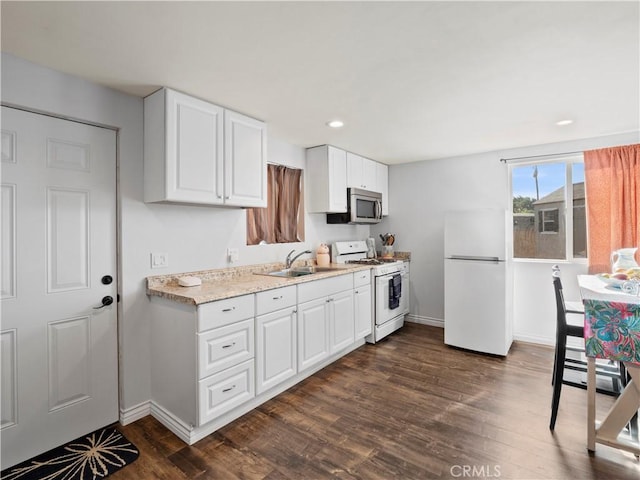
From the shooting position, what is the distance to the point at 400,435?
2.07m

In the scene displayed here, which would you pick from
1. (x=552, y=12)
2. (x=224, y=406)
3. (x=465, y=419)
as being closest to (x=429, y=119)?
(x=552, y=12)

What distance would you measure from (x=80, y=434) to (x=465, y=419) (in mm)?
2605

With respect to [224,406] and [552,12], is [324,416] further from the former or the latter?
[552,12]

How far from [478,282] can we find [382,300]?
1.08 m

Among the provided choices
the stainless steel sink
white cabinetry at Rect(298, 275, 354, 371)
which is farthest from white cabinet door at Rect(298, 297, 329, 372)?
the stainless steel sink

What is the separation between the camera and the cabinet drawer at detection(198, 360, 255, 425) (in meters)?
2.01

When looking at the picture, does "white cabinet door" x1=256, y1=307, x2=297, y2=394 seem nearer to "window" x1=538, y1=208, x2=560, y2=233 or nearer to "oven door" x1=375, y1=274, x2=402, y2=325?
"oven door" x1=375, y1=274, x2=402, y2=325

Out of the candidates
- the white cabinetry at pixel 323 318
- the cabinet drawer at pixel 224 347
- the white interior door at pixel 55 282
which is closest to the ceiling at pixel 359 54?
the white interior door at pixel 55 282

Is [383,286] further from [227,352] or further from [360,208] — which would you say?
[227,352]

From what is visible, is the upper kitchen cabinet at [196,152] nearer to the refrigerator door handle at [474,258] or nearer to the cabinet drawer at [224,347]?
the cabinet drawer at [224,347]

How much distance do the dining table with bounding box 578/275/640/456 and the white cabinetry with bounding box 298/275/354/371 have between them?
74.8 inches

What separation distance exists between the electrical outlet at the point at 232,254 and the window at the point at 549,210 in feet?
11.0

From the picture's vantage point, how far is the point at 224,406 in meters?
2.13

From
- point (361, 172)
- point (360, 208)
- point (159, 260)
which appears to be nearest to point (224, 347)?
point (159, 260)
